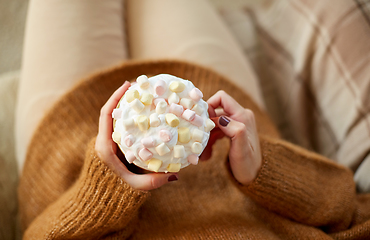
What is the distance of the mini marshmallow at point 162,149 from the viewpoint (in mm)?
368

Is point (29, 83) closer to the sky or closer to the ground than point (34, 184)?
closer to the sky

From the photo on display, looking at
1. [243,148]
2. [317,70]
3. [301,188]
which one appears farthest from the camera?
[317,70]

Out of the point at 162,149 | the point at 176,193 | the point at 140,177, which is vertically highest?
the point at 162,149

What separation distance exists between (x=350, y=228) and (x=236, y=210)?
255 millimetres

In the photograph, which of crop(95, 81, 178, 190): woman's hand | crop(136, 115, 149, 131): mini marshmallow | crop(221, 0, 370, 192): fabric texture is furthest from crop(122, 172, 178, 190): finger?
crop(221, 0, 370, 192): fabric texture

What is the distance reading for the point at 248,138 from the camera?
1.56ft

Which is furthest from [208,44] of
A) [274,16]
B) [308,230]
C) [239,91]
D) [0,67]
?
[0,67]

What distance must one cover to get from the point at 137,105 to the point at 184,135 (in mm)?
77

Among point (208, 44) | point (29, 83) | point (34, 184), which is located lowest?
point (34, 184)

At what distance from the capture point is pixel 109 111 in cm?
44

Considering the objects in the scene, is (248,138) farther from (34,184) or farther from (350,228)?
(34,184)

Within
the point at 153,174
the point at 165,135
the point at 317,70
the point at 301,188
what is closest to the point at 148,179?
the point at 153,174

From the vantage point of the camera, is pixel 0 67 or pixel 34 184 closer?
pixel 34 184

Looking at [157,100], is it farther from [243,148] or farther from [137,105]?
[243,148]
